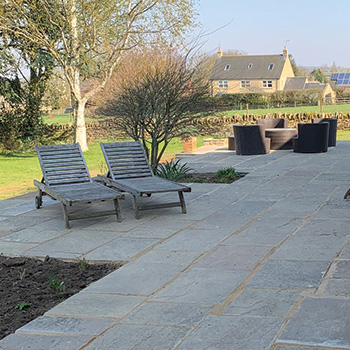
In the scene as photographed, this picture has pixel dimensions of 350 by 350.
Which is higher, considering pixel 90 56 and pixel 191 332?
pixel 90 56

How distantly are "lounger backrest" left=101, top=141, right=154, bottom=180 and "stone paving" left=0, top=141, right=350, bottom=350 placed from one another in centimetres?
42

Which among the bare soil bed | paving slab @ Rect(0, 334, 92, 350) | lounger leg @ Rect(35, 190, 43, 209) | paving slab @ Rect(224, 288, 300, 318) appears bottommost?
the bare soil bed

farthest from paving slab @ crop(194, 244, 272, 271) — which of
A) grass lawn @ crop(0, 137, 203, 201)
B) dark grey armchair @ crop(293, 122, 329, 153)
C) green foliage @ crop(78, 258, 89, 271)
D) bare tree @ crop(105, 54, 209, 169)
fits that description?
dark grey armchair @ crop(293, 122, 329, 153)

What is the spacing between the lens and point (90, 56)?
832 inches

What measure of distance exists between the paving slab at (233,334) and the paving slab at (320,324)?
0.10 metres

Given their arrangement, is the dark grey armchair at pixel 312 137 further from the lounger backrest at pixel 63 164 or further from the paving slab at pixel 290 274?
the paving slab at pixel 290 274

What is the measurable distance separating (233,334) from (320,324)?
517 millimetres

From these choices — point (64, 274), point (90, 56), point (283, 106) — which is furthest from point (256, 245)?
point (283, 106)

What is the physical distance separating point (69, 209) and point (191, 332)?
15.2 feet

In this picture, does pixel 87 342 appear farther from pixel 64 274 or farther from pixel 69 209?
pixel 69 209

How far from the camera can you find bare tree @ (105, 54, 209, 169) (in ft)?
33.7

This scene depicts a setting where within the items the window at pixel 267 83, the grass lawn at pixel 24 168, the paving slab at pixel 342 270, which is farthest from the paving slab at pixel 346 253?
the window at pixel 267 83

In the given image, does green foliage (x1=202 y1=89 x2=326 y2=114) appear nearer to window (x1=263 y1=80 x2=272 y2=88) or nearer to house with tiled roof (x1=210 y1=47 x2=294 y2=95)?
house with tiled roof (x1=210 y1=47 x2=294 y2=95)

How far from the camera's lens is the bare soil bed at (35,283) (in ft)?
12.9
